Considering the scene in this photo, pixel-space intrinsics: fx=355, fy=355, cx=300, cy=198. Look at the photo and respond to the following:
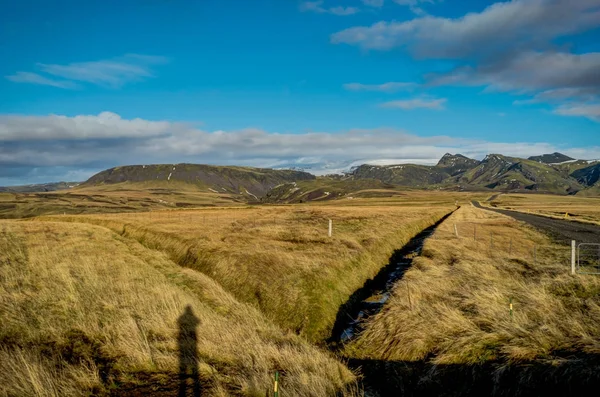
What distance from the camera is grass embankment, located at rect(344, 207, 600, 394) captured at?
394 inches

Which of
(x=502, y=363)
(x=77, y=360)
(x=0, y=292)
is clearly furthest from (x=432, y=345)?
(x=0, y=292)

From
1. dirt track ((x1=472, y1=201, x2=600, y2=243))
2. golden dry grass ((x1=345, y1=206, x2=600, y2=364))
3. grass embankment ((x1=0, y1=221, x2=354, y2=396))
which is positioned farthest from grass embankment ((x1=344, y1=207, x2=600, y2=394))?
dirt track ((x1=472, y1=201, x2=600, y2=243))

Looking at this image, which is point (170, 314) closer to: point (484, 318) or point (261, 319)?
point (261, 319)

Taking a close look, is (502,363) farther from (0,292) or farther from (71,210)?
(71,210)

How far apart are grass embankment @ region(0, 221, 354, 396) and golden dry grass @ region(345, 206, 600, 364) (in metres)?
2.91

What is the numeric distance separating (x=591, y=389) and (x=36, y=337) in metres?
14.6

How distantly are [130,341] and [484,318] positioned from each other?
36.9 ft

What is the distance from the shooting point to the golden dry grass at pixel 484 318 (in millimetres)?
10234

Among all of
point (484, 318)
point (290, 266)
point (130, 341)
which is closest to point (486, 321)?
point (484, 318)

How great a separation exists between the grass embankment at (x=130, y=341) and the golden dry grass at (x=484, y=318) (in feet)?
9.54

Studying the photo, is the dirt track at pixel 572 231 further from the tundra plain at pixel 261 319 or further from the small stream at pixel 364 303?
the small stream at pixel 364 303

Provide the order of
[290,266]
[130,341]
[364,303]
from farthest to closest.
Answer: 1. [290,266]
2. [364,303]
3. [130,341]

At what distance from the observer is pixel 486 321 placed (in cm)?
1182

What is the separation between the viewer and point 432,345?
1134 cm
